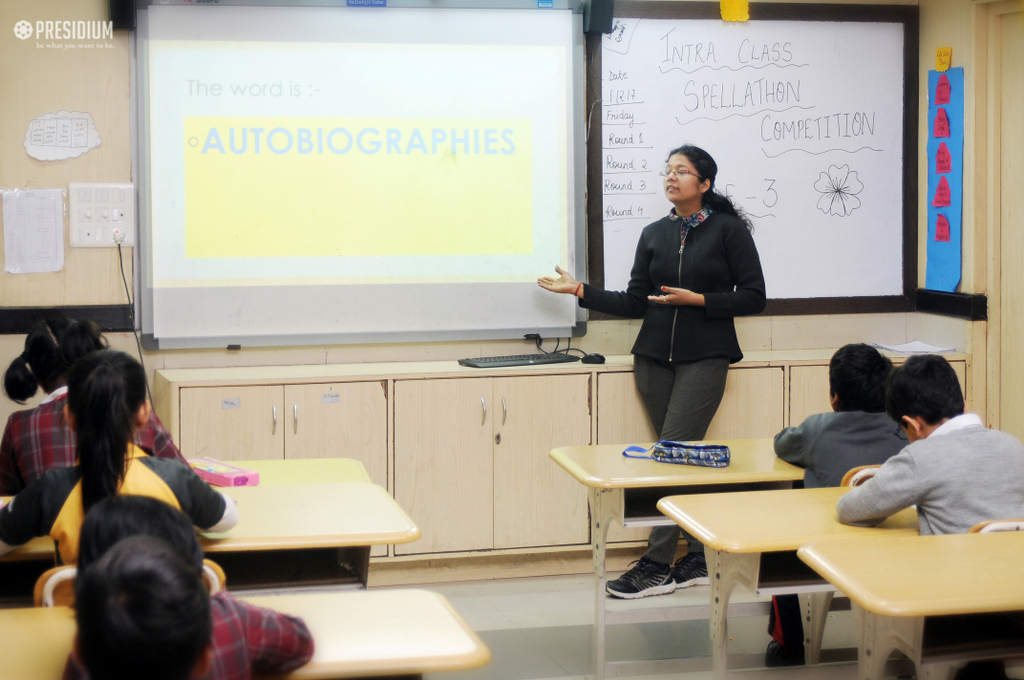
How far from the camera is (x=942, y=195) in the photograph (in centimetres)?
458

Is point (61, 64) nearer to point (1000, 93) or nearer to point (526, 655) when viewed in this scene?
point (526, 655)

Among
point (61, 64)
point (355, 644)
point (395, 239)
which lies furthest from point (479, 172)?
point (355, 644)

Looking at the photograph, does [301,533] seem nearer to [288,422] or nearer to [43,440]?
[43,440]

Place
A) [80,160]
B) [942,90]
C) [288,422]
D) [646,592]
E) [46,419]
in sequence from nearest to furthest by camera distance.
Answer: [46,419]
[646,592]
[288,422]
[80,160]
[942,90]

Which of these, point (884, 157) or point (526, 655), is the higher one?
point (884, 157)

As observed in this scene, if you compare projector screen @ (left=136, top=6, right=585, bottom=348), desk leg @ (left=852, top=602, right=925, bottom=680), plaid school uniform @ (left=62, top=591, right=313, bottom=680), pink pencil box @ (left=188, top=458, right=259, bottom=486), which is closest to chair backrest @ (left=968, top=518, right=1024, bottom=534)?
desk leg @ (left=852, top=602, right=925, bottom=680)

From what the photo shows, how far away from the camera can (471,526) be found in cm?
406

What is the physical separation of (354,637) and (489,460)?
2.42 metres

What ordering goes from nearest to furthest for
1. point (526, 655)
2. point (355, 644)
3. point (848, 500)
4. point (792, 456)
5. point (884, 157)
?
point (355, 644) < point (848, 500) < point (792, 456) < point (526, 655) < point (884, 157)

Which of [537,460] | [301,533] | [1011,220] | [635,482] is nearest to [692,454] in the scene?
[635,482]

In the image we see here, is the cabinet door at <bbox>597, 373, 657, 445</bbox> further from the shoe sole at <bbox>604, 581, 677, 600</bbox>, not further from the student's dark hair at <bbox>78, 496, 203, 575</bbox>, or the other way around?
the student's dark hair at <bbox>78, 496, 203, 575</bbox>

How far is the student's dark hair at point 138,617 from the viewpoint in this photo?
3.88 feet

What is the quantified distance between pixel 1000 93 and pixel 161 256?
3595mm

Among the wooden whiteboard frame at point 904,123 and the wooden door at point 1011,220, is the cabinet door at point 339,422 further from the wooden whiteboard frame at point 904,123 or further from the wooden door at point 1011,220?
the wooden door at point 1011,220
